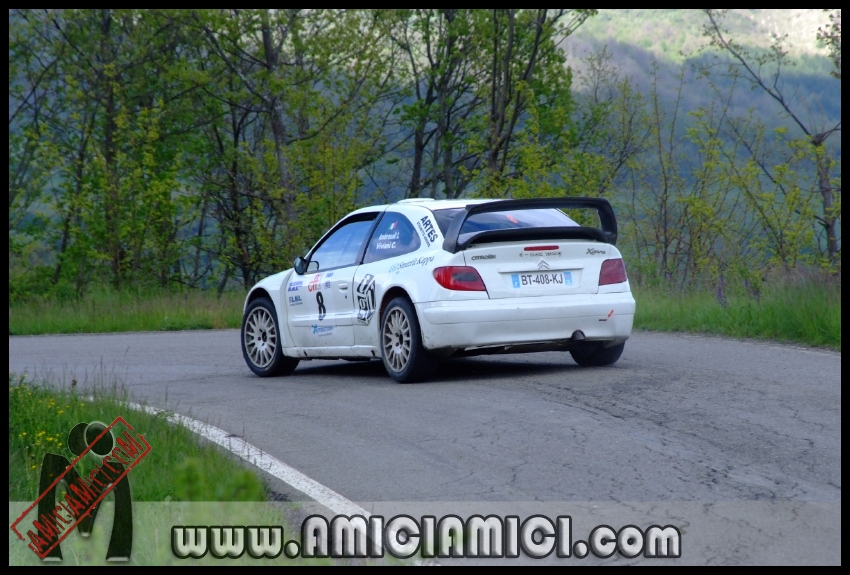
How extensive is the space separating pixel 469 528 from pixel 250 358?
274 inches

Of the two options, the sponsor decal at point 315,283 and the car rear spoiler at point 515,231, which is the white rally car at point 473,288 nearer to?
the car rear spoiler at point 515,231

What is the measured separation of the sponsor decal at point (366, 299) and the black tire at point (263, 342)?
53.6 inches

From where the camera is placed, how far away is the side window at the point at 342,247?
10648 millimetres

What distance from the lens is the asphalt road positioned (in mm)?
5023

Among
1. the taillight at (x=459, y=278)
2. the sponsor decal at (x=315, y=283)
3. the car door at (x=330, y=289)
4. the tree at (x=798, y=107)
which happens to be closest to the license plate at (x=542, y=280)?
the taillight at (x=459, y=278)

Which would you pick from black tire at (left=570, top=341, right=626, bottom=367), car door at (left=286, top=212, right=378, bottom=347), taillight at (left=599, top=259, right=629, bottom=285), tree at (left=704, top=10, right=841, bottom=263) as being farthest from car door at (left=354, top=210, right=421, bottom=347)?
tree at (left=704, top=10, right=841, bottom=263)

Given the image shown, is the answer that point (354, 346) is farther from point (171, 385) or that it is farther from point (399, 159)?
point (399, 159)

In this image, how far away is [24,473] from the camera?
21.1ft

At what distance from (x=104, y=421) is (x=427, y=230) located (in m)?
3.54

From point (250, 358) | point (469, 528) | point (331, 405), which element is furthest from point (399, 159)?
point (469, 528)

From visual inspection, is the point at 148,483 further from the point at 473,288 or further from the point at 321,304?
the point at 321,304

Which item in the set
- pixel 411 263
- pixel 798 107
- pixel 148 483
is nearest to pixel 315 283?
pixel 411 263

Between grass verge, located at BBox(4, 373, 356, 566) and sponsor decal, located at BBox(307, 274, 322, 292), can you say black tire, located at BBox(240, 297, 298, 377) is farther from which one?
grass verge, located at BBox(4, 373, 356, 566)

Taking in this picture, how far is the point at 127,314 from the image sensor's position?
20516mm
